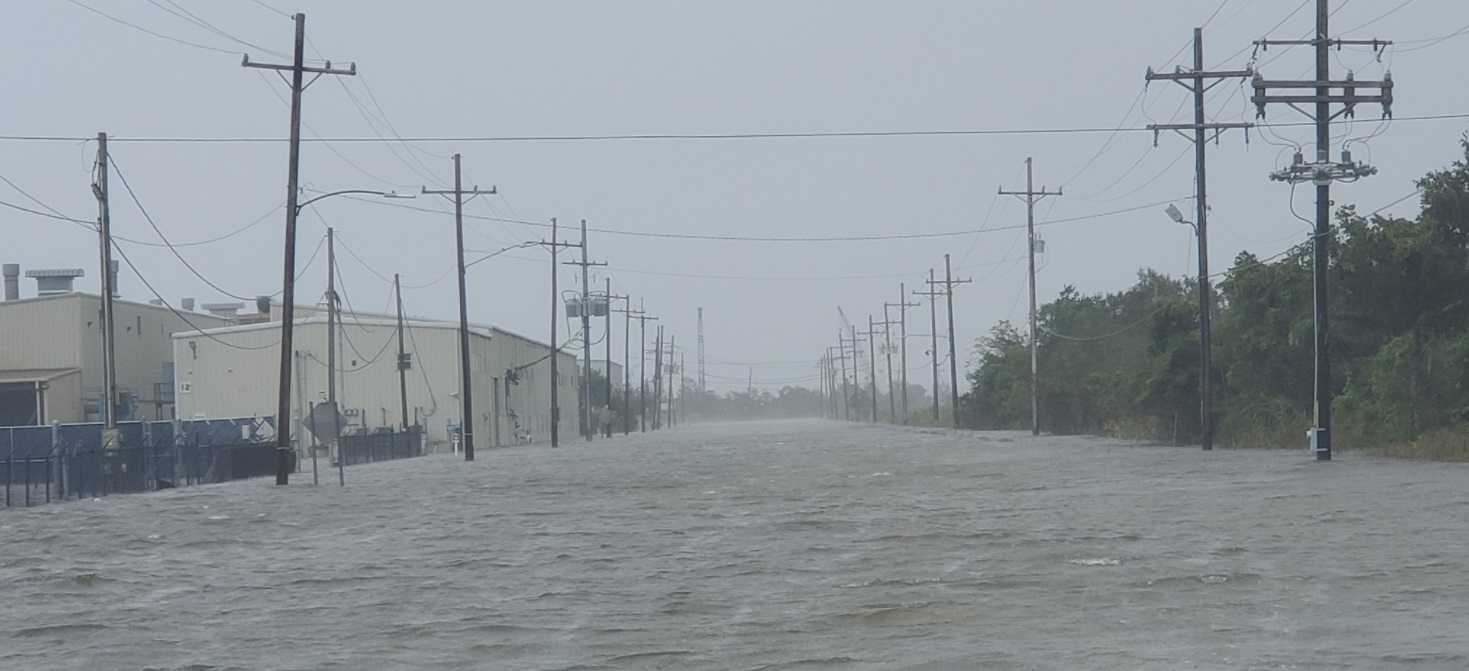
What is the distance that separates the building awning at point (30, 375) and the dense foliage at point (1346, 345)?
36783 mm

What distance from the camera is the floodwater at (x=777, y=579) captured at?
12.1 m

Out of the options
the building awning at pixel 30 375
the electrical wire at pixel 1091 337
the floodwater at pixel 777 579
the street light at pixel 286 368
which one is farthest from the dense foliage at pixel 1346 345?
the building awning at pixel 30 375

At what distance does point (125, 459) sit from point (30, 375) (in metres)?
27.0

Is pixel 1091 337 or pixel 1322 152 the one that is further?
pixel 1091 337

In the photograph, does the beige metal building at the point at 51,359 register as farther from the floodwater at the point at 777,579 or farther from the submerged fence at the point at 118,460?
the floodwater at the point at 777,579

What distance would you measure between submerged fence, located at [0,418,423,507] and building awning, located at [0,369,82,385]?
971cm

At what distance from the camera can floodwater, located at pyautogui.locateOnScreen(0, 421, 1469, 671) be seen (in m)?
12.1

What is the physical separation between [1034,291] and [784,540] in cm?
5167

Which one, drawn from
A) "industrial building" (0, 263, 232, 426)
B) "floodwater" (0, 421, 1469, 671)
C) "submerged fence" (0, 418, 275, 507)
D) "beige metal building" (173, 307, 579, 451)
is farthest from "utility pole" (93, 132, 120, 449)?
"beige metal building" (173, 307, 579, 451)

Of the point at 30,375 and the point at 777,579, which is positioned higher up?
the point at 30,375

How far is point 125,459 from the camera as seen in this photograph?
37656 millimetres

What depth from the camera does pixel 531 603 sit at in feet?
49.8

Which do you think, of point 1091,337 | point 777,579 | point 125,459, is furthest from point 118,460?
point 1091,337

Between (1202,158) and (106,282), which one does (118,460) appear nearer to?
(106,282)
